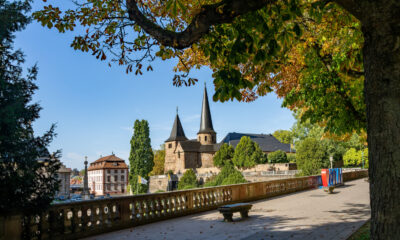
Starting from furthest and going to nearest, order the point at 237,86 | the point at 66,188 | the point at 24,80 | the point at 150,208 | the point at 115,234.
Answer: the point at 66,188 → the point at 150,208 → the point at 115,234 → the point at 24,80 → the point at 237,86

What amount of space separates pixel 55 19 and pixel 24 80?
1471mm

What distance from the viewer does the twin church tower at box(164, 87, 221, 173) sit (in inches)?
3777

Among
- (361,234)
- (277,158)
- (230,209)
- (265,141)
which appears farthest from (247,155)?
(361,234)

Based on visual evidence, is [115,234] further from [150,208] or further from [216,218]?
[216,218]

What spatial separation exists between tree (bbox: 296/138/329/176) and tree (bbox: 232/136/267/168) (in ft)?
74.3

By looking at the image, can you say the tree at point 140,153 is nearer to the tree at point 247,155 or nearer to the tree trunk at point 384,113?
the tree at point 247,155

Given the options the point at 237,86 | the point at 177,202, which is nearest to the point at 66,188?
the point at 177,202

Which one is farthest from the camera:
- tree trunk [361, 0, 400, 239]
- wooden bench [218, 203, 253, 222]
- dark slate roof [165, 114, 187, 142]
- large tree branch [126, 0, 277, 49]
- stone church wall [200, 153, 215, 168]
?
dark slate roof [165, 114, 187, 142]

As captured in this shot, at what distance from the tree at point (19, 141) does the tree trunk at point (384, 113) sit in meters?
5.26

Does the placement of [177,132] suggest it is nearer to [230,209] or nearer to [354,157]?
[354,157]

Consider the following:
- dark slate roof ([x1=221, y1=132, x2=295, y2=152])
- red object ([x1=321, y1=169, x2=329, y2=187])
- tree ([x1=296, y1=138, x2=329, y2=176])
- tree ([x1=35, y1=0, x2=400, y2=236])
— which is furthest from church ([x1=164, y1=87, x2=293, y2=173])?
tree ([x1=35, y1=0, x2=400, y2=236])

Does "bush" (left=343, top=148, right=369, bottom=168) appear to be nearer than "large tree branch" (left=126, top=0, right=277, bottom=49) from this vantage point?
No

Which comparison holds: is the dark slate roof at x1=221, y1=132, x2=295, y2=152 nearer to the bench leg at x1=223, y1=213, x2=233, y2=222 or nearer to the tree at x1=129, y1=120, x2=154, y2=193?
the tree at x1=129, y1=120, x2=154, y2=193

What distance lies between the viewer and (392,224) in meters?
3.51
